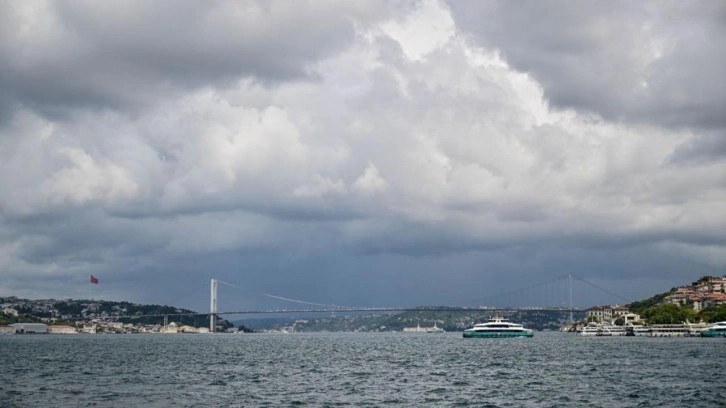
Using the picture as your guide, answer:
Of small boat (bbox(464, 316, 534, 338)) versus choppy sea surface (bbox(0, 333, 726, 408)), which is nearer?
choppy sea surface (bbox(0, 333, 726, 408))

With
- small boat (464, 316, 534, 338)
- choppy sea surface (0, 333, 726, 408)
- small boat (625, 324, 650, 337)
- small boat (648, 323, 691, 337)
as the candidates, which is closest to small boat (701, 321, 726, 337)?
small boat (648, 323, 691, 337)

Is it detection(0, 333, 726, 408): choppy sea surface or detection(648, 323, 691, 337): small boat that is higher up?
detection(648, 323, 691, 337): small boat

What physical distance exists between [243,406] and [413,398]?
992cm

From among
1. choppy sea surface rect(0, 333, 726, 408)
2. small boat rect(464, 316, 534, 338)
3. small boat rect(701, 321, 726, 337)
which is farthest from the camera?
small boat rect(464, 316, 534, 338)

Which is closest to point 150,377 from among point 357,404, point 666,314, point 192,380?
point 192,380

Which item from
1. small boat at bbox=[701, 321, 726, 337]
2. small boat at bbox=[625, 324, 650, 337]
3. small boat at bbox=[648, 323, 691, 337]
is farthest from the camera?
small boat at bbox=[625, 324, 650, 337]

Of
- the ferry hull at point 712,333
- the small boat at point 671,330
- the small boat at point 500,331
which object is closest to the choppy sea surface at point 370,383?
the ferry hull at point 712,333

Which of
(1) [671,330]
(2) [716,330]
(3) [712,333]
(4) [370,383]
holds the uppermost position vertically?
(2) [716,330]

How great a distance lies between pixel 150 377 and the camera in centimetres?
6575

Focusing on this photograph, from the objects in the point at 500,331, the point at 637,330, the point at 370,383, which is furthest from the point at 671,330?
the point at 370,383

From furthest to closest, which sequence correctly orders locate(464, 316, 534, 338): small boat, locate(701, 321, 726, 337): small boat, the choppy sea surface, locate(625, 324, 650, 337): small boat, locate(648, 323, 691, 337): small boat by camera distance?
locate(464, 316, 534, 338): small boat, locate(625, 324, 650, 337): small boat, locate(648, 323, 691, 337): small boat, locate(701, 321, 726, 337): small boat, the choppy sea surface

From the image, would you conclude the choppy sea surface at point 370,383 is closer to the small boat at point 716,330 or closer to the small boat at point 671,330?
the small boat at point 716,330

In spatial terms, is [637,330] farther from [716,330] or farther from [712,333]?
[716,330]

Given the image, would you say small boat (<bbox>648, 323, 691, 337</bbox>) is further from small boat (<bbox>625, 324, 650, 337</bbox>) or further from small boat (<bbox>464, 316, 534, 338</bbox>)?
small boat (<bbox>464, 316, 534, 338</bbox>)
